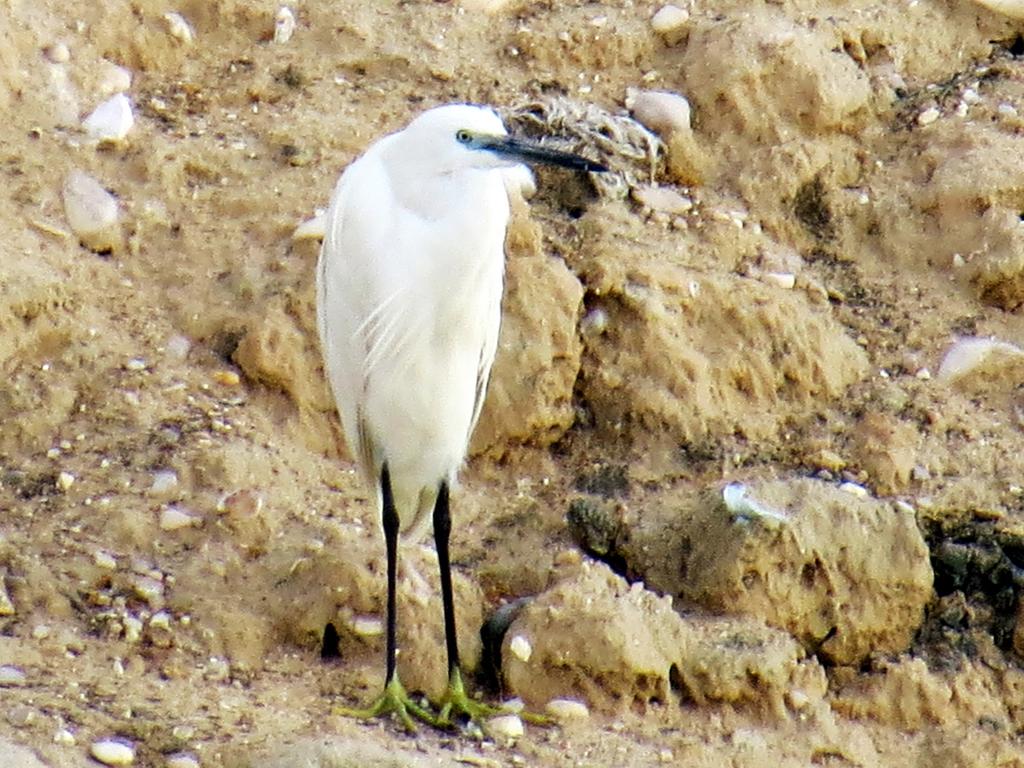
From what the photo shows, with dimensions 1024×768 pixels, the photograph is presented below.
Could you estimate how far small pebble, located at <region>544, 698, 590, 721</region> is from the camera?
3879 mm

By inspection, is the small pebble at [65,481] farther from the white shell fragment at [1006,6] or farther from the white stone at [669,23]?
the white shell fragment at [1006,6]

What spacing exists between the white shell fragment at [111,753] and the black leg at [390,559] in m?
0.61

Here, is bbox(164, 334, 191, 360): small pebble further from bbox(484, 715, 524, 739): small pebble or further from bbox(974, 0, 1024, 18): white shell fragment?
bbox(974, 0, 1024, 18): white shell fragment

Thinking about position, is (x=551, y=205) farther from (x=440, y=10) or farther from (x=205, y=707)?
(x=205, y=707)

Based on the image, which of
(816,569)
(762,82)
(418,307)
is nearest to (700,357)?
(816,569)

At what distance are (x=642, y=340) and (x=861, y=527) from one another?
0.76 meters

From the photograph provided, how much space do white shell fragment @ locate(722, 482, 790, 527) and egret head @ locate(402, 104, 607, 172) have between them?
0.87 metres

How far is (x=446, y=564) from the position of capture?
158 inches

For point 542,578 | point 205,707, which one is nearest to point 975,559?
point 542,578

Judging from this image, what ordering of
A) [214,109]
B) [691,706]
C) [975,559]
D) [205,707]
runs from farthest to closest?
[214,109], [975,559], [691,706], [205,707]

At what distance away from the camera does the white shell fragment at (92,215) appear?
4582mm

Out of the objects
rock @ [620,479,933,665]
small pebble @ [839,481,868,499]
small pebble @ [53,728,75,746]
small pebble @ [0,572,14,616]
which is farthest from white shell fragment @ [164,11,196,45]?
small pebble @ [53,728,75,746]

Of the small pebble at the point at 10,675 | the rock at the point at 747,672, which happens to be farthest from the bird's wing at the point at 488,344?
the small pebble at the point at 10,675

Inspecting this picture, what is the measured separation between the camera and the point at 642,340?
461 cm
